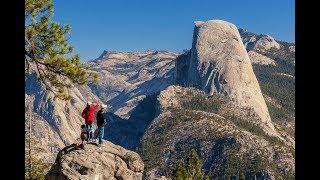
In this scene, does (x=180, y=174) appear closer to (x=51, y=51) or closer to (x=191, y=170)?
(x=191, y=170)

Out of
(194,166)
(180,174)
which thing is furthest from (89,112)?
(194,166)

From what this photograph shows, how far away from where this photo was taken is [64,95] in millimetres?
25641

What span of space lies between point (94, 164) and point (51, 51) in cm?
630

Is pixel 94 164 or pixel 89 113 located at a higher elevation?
pixel 89 113

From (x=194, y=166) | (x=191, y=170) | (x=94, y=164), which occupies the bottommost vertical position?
(x=191, y=170)

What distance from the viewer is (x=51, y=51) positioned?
2512 centimetres

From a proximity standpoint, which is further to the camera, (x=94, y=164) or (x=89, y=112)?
(x=94, y=164)

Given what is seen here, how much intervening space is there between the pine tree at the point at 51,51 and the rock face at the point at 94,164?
3.45 meters

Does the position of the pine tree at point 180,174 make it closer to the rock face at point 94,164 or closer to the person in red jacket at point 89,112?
the rock face at point 94,164

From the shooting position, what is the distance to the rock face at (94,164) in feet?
87.9

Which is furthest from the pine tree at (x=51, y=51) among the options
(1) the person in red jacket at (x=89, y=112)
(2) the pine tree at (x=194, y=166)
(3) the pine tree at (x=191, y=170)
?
(2) the pine tree at (x=194, y=166)
